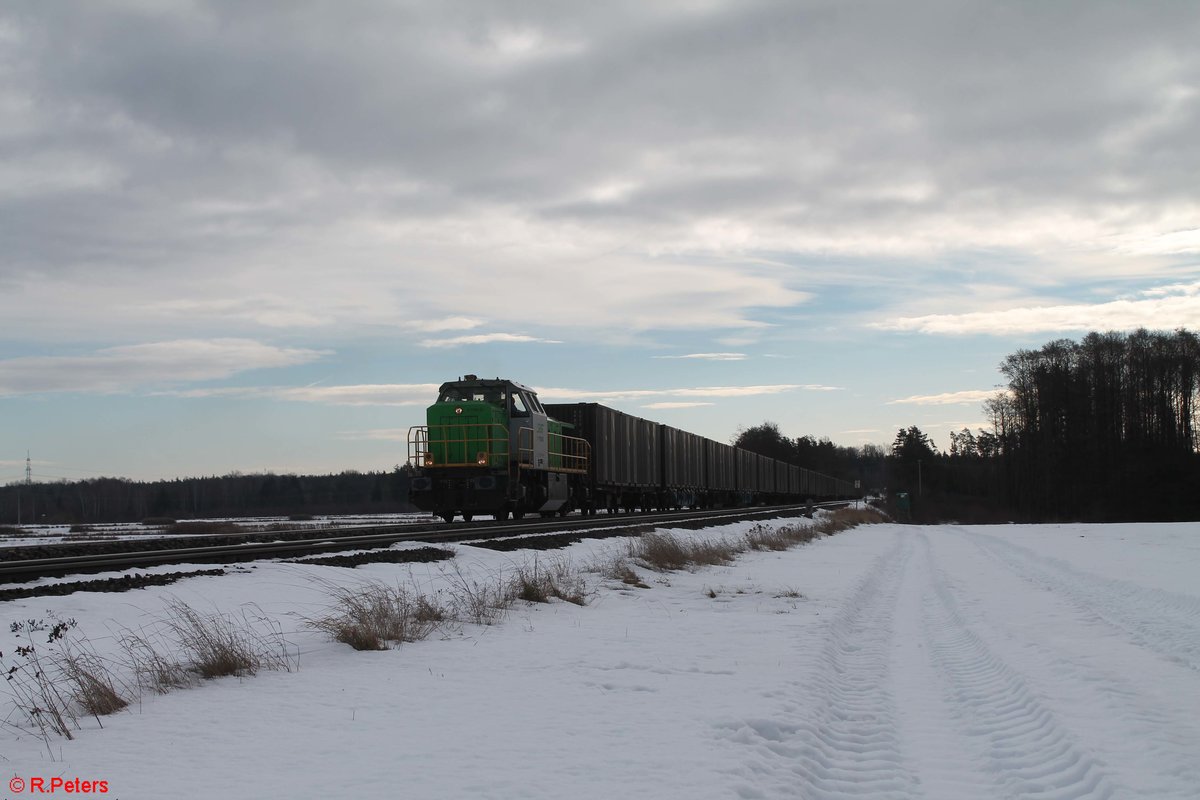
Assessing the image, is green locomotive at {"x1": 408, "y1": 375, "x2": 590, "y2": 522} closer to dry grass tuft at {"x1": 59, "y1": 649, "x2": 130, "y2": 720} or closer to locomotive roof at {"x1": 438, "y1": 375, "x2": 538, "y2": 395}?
locomotive roof at {"x1": 438, "y1": 375, "x2": 538, "y2": 395}

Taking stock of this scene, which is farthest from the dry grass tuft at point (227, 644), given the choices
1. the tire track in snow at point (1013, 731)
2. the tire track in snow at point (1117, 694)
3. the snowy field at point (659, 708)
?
the tire track in snow at point (1117, 694)

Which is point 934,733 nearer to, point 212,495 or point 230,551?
point 230,551

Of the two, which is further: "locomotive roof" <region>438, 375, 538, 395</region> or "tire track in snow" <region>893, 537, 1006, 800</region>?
"locomotive roof" <region>438, 375, 538, 395</region>

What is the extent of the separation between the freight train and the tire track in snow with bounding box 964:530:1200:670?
1359 cm

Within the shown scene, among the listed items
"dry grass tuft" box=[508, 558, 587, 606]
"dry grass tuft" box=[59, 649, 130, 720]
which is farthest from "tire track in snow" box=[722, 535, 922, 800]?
"dry grass tuft" box=[59, 649, 130, 720]

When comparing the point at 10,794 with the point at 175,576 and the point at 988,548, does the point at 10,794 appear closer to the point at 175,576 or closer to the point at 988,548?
the point at 175,576

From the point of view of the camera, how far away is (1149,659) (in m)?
8.13

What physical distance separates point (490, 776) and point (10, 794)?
2128 millimetres

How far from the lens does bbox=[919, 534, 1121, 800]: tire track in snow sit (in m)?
4.75

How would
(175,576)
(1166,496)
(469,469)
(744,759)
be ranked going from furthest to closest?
(1166,496) < (469,469) < (175,576) < (744,759)

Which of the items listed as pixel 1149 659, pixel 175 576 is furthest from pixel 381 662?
pixel 1149 659

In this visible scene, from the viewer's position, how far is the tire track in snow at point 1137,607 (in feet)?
29.2

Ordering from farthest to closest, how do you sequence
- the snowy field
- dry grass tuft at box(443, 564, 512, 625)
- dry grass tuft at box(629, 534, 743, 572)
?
1. dry grass tuft at box(629, 534, 743, 572)
2. dry grass tuft at box(443, 564, 512, 625)
3. the snowy field

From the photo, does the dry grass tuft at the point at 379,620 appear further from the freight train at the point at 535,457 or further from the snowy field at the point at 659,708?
the freight train at the point at 535,457
